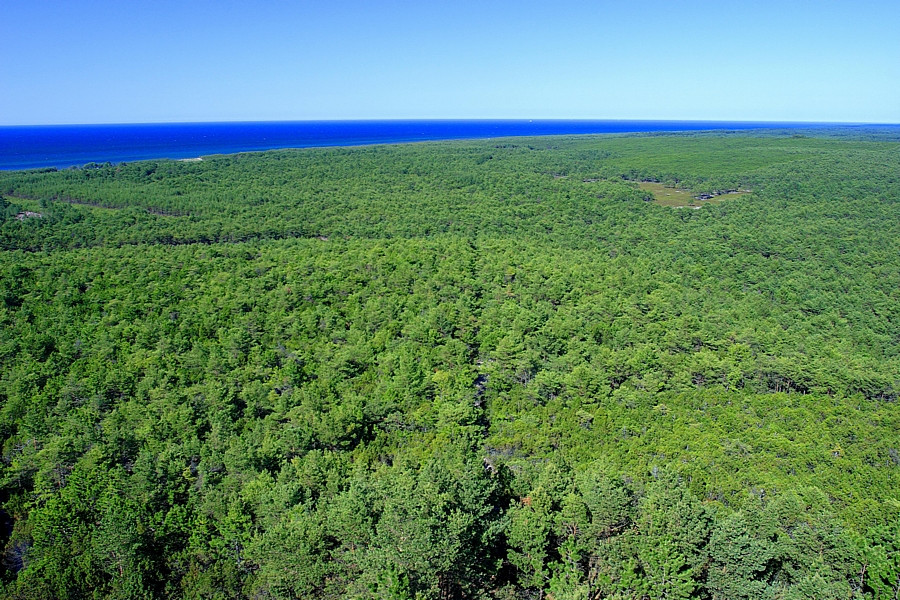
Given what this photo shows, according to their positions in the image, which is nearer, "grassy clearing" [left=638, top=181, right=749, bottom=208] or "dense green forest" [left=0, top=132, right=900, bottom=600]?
"dense green forest" [left=0, top=132, right=900, bottom=600]

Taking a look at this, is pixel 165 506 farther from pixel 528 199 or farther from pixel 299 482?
pixel 528 199

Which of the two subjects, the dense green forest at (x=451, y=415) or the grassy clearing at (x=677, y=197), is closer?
the dense green forest at (x=451, y=415)

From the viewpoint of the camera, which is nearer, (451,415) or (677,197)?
(451,415)

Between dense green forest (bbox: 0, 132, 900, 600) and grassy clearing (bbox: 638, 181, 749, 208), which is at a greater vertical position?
grassy clearing (bbox: 638, 181, 749, 208)

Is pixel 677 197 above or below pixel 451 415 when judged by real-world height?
above

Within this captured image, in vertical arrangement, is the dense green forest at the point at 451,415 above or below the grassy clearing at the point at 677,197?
below

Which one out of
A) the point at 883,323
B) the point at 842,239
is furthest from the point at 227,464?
the point at 842,239

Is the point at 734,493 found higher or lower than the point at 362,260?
lower

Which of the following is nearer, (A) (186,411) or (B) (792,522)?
(B) (792,522)
